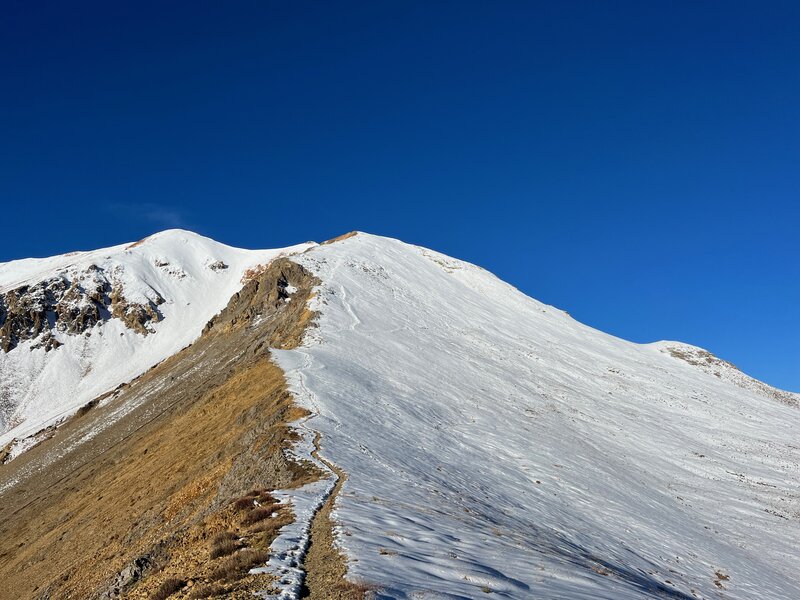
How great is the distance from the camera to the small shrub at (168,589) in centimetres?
984

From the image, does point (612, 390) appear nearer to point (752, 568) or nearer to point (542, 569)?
point (752, 568)

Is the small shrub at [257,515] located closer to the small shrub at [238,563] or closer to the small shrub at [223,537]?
the small shrub at [223,537]

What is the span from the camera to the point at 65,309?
114 m

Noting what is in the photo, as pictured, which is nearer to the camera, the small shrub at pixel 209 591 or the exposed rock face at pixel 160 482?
the small shrub at pixel 209 591

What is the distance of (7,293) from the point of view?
381ft

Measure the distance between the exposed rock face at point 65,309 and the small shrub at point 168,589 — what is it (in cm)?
11334

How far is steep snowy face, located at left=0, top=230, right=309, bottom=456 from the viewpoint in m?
94.5

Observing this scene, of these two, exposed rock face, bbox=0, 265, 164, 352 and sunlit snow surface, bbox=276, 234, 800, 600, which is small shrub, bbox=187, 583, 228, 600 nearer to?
sunlit snow surface, bbox=276, 234, 800, 600

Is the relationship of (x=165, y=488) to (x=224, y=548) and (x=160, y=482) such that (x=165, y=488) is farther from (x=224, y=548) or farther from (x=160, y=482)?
(x=224, y=548)

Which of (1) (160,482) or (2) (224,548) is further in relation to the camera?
(1) (160,482)

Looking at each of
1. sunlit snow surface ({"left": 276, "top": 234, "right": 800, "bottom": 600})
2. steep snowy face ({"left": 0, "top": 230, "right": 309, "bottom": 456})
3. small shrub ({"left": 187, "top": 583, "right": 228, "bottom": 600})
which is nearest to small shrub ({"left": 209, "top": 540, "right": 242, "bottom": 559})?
small shrub ({"left": 187, "top": 583, "right": 228, "bottom": 600})

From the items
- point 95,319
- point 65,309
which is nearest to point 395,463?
point 95,319

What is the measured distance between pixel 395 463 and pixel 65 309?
380 ft

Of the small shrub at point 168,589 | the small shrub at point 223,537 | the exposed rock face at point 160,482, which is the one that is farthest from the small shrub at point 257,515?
the small shrub at point 168,589
